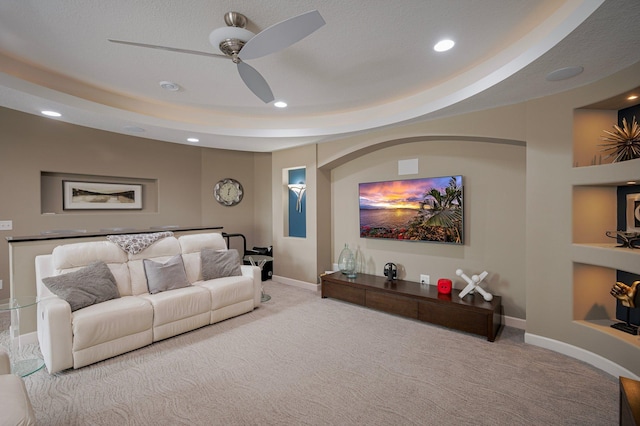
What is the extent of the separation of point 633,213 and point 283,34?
3.31 m

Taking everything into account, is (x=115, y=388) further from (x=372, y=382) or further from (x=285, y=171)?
(x=285, y=171)

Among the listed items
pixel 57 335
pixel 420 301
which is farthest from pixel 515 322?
pixel 57 335

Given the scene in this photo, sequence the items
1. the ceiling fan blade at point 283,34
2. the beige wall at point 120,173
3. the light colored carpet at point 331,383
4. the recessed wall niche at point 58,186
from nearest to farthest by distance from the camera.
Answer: the ceiling fan blade at point 283,34 < the light colored carpet at point 331,383 < the beige wall at point 120,173 < the recessed wall niche at point 58,186

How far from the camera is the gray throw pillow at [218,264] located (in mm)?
3830

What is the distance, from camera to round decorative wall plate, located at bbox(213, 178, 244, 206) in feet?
19.5

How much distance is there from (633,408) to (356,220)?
3.66m

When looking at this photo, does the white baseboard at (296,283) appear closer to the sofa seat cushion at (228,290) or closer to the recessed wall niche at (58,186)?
the sofa seat cushion at (228,290)

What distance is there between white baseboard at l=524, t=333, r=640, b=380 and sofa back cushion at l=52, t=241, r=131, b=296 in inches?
171

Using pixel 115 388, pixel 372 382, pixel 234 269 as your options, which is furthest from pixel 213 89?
pixel 372 382

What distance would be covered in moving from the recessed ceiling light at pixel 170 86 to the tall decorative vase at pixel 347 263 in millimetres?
3189

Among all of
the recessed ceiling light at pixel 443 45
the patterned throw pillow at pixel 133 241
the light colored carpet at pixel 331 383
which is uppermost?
the recessed ceiling light at pixel 443 45

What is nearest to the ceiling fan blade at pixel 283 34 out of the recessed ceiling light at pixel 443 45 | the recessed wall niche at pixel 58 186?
the recessed ceiling light at pixel 443 45

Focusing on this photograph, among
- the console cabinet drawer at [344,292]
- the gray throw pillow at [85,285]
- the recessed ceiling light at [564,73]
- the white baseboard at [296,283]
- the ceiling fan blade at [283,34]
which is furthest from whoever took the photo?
the white baseboard at [296,283]

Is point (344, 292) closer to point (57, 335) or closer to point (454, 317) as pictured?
point (454, 317)
